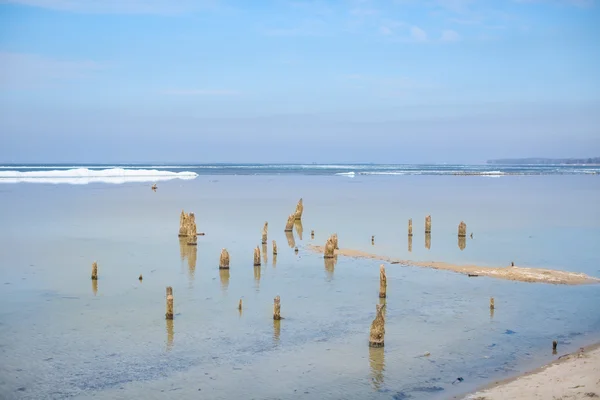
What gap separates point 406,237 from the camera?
3109cm

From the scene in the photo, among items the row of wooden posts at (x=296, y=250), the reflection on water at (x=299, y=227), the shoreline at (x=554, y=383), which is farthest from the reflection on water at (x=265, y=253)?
the shoreline at (x=554, y=383)

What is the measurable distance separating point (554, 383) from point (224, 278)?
12.2m

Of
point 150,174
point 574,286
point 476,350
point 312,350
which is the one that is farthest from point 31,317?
point 150,174

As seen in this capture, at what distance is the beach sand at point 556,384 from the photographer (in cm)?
1123

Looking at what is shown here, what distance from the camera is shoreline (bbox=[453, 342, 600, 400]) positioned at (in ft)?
36.9

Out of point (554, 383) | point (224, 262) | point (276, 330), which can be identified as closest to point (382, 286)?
point (276, 330)

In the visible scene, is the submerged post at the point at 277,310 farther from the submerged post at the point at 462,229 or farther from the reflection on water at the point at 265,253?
the submerged post at the point at 462,229

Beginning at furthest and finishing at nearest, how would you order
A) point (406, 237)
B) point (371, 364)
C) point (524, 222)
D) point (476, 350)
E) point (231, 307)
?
point (524, 222)
point (406, 237)
point (231, 307)
point (476, 350)
point (371, 364)

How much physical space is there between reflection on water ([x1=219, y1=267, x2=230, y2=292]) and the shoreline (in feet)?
32.6

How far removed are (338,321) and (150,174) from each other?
9870cm

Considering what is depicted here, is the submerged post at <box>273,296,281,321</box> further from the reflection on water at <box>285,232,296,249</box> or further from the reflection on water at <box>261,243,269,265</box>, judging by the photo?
the reflection on water at <box>285,232,296,249</box>

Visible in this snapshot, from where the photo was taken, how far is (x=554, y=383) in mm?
11812

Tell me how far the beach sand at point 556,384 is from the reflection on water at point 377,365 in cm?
172

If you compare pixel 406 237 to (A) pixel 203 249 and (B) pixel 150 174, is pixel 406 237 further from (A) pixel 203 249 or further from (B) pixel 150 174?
(B) pixel 150 174
